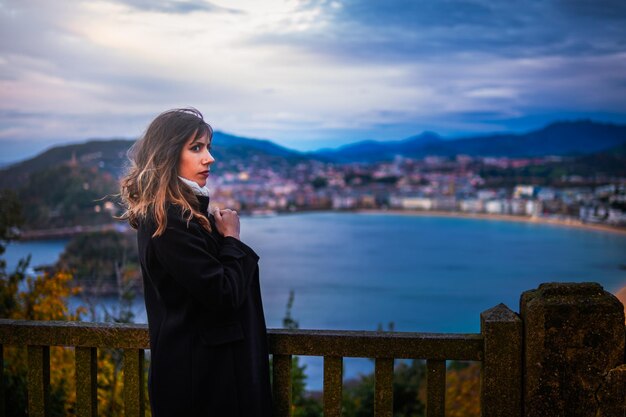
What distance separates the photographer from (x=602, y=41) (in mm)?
84438

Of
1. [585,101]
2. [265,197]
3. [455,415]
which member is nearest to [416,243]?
[265,197]

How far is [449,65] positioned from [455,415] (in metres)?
98.8

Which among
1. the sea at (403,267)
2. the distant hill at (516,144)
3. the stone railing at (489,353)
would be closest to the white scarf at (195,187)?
the stone railing at (489,353)

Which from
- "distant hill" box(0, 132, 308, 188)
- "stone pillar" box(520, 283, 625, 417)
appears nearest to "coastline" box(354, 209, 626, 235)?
"distant hill" box(0, 132, 308, 188)

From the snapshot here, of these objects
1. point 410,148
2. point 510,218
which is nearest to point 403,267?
point 510,218

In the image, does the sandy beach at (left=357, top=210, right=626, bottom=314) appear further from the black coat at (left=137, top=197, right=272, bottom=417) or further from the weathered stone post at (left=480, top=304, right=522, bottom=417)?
the black coat at (left=137, top=197, right=272, bottom=417)

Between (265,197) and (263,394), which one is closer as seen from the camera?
(263,394)

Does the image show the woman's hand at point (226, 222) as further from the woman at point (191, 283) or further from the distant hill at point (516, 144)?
the distant hill at point (516, 144)

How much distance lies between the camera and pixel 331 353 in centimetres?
248

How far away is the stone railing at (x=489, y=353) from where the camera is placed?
2.24m

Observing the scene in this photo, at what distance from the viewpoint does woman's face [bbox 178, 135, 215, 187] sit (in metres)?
2.18

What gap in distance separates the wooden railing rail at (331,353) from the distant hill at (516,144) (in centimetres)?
9153

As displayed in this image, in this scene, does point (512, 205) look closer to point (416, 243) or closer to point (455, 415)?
point (416, 243)

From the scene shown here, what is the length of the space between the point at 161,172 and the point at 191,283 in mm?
429
